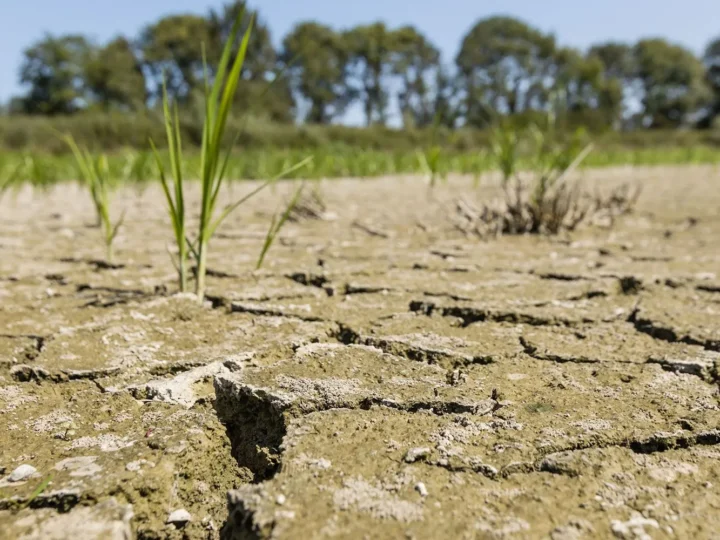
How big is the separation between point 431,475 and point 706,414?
0.45 meters

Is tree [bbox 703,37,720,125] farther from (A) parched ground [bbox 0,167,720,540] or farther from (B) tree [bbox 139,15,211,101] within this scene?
(A) parched ground [bbox 0,167,720,540]

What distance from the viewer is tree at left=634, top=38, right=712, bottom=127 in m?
39.9

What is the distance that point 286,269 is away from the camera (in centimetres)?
178

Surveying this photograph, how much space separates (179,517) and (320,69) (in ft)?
114

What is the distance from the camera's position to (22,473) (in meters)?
0.75

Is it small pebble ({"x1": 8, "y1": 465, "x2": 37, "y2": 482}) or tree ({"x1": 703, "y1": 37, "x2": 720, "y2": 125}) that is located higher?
tree ({"x1": 703, "y1": 37, "x2": 720, "y2": 125})

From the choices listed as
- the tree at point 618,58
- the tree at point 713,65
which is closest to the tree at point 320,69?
the tree at point 618,58

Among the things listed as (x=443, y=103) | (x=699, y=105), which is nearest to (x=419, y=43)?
(x=699, y=105)

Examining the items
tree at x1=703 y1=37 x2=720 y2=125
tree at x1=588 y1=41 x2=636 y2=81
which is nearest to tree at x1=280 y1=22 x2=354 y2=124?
tree at x1=588 y1=41 x2=636 y2=81

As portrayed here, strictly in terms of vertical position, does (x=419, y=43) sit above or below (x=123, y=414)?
above

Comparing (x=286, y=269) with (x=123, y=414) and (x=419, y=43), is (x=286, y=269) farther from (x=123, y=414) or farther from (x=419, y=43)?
(x=419, y=43)

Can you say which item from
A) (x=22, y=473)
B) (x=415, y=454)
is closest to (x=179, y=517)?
(x=22, y=473)

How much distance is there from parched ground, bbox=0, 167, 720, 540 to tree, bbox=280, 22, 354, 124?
31.3m

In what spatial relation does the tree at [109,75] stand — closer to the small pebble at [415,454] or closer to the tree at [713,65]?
the small pebble at [415,454]
